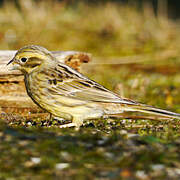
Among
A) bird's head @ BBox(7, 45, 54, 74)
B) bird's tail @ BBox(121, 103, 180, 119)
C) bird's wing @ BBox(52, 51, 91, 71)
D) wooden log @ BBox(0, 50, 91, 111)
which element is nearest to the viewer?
bird's tail @ BBox(121, 103, 180, 119)

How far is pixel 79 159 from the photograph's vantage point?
4.65m

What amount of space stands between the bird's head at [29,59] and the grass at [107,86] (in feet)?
3.15

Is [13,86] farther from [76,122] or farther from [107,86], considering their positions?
[107,86]

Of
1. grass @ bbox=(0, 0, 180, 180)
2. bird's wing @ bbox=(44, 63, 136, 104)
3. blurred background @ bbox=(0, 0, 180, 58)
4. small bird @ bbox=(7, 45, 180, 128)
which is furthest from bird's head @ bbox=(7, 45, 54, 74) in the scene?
blurred background @ bbox=(0, 0, 180, 58)

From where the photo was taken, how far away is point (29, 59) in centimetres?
645

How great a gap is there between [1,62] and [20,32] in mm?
11218

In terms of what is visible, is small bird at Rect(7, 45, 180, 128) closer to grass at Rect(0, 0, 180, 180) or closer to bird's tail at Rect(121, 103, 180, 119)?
bird's tail at Rect(121, 103, 180, 119)

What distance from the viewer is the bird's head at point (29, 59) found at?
643cm

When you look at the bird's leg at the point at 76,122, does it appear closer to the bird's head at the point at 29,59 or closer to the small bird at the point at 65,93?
the small bird at the point at 65,93

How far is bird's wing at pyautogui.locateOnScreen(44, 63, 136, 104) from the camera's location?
636 cm

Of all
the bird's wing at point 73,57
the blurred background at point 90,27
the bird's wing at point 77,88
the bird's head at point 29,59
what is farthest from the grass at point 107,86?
the bird's wing at point 73,57

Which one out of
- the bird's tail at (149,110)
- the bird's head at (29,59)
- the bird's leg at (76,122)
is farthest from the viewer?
the bird's head at (29,59)

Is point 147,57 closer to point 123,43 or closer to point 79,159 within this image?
point 123,43

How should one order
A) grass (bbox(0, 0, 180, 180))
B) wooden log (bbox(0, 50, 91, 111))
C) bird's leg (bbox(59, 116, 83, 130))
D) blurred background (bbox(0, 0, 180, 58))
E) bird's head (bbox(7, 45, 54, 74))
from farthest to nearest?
blurred background (bbox(0, 0, 180, 58)) < wooden log (bbox(0, 50, 91, 111)) < bird's head (bbox(7, 45, 54, 74)) < bird's leg (bbox(59, 116, 83, 130)) < grass (bbox(0, 0, 180, 180))
